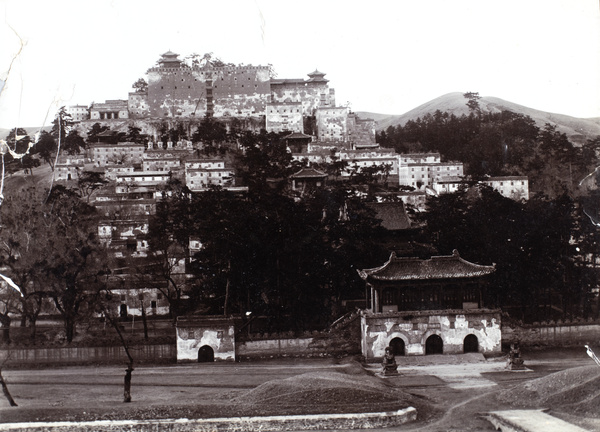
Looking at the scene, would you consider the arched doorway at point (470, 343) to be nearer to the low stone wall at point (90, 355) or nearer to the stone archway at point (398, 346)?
the stone archway at point (398, 346)

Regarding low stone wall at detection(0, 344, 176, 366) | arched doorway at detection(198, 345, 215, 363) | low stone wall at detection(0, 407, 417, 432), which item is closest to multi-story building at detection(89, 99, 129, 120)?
low stone wall at detection(0, 344, 176, 366)

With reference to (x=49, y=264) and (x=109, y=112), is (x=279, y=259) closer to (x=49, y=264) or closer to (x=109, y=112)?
(x=49, y=264)

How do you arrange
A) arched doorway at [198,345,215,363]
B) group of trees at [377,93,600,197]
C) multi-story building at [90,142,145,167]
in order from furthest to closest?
1. multi-story building at [90,142,145,167]
2. group of trees at [377,93,600,197]
3. arched doorway at [198,345,215,363]

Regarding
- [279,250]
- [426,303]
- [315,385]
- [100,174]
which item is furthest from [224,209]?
[100,174]

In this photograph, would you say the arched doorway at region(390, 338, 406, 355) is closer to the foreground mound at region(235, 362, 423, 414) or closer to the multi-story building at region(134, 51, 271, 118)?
the foreground mound at region(235, 362, 423, 414)

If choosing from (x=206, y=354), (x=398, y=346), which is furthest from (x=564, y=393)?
(x=206, y=354)

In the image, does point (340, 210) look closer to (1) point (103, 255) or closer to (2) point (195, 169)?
(1) point (103, 255)
